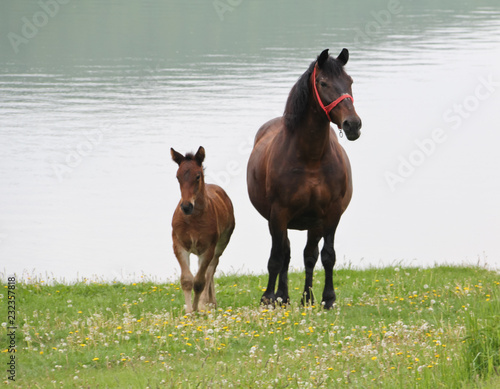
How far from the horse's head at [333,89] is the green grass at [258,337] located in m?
2.05

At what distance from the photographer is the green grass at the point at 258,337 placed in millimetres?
6559

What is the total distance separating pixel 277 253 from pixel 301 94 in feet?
6.14

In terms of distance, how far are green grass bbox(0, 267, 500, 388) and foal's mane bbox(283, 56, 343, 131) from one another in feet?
6.80

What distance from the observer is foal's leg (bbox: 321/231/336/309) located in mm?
9820

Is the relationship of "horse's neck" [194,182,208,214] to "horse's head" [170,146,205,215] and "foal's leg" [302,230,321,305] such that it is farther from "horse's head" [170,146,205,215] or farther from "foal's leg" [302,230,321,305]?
"foal's leg" [302,230,321,305]

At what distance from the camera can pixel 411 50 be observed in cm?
4041

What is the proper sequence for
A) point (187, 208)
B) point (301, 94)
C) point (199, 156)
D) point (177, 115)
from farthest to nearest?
point (177, 115), point (301, 94), point (199, 156), point (187, 208)

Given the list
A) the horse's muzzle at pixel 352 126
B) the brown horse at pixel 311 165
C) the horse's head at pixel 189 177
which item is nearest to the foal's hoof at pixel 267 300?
the brown horse at pixel 311 165

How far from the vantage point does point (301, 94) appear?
369 inches

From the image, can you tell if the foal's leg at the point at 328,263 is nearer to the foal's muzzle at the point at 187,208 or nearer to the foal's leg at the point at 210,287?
the foal's leg at the point at 210,287

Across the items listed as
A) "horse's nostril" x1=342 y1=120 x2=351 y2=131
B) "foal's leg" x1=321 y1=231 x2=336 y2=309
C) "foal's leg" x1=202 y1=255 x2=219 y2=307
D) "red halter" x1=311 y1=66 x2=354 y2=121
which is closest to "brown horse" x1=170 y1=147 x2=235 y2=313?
"foal's leg" x1=202 y1=255 x2=219 y2=307

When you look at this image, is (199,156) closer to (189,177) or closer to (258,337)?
(189,177)

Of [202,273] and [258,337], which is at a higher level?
[202,273]

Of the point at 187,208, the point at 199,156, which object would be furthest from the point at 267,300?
the point at 199,156
